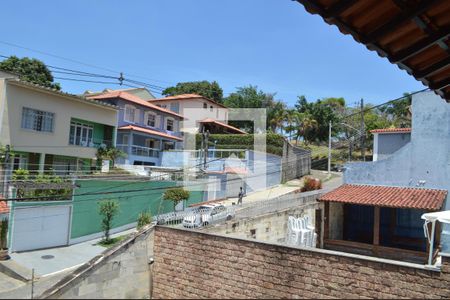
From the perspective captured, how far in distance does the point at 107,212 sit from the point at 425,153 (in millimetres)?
14751

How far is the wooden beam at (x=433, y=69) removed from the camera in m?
3.78

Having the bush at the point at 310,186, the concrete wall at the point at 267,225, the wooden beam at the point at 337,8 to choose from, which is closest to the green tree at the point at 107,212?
the concrete wall at the point at 267,225

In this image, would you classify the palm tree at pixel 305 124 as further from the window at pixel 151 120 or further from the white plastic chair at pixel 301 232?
the white plastic chair at pixel 301 232

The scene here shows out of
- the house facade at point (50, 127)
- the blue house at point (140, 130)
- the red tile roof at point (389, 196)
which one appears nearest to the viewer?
the red tile roof at point (389, 196)

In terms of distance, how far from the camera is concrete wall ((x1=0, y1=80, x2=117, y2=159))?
2010 centimetres

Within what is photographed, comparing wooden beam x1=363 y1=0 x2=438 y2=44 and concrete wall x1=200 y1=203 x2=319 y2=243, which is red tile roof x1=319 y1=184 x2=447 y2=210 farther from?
wooden beam x1=363 y1=0 x2=438 y2=44

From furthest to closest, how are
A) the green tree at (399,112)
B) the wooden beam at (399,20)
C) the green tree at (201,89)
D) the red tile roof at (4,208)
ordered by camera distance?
the green tree at (201,89) → the green tree at (399,112) → the red tile roof at (4,208) → the wooden beam at (399,20)

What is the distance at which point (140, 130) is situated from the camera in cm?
3200

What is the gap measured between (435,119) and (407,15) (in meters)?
14.3

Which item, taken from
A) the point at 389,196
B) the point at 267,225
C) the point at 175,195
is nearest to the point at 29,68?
the point at 175,195

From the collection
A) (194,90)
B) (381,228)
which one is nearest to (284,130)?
(194,90)

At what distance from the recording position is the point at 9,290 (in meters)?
12.8

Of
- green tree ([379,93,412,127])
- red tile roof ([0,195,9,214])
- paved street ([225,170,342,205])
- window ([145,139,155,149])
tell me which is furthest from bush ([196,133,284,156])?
red tile roof ([0,195,9,214])

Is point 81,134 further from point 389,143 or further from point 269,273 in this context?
point 269,273
